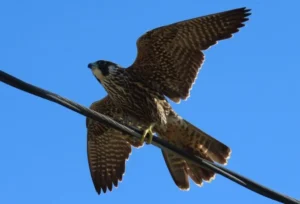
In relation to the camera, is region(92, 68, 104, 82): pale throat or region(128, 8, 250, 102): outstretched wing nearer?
region(128, 8, 250, 102): outstretched wing

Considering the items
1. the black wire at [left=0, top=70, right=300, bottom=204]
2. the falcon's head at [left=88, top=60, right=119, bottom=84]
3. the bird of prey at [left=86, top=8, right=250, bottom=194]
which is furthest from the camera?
the falcon's head at [left=88, top=60, right=119, bottom=84]

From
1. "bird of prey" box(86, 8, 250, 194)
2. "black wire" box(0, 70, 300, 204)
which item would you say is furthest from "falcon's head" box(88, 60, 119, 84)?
"black wire" box(0, 70, 300, 204)

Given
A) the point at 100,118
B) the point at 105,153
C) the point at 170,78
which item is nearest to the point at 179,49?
the point at 170,78

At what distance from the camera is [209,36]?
790 cm

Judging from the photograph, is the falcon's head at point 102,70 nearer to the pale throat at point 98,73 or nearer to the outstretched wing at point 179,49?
the pale throat at point 98,73

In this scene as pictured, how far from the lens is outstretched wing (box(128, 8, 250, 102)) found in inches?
310

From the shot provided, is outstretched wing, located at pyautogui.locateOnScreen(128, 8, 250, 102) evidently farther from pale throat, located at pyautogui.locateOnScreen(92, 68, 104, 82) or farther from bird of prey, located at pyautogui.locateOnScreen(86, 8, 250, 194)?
pale throat, located at pyautogui.locateOnScreen(92, 68, 104, 82)

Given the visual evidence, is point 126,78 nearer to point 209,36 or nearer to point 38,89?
point 209,36

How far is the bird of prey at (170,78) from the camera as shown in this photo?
309 inches

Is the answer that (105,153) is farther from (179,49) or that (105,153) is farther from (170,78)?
(179,49)

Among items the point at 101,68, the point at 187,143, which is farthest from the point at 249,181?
the point at 101,68

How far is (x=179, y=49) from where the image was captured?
809 centimetres

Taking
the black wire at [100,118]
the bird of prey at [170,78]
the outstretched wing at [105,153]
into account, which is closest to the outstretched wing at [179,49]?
the bird of prey at [170,78]

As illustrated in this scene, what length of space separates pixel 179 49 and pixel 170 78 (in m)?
0.33
